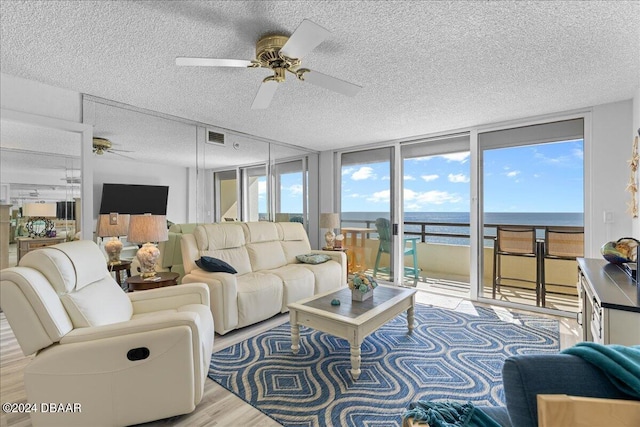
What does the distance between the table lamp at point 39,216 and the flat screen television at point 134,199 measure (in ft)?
1.35

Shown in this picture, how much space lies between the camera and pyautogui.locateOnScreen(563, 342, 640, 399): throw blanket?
578mm

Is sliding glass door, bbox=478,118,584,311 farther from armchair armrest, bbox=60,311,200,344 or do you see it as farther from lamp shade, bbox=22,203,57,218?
lamp shade, bbox=22,203,57,218

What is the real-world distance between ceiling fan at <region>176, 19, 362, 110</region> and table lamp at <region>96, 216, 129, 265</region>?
1871mm

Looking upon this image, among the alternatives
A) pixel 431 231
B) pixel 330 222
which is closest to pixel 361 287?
pixel 330 222

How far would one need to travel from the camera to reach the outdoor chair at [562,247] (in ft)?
11.3

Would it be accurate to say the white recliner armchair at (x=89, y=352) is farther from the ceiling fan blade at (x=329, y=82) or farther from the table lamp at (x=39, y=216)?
the ceiling fan blade at (x=329, y=82)

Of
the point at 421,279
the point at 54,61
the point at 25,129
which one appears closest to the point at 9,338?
the point at 25,129

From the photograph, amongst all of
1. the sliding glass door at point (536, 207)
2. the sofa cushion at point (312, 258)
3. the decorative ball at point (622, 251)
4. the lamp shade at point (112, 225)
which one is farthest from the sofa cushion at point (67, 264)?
the sliding glass door at point (536, 207)

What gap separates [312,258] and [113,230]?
90.9 inches

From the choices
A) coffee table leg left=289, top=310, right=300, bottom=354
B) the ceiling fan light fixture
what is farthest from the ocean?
the ceiling fan light fixture

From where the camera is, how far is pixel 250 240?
153 inches

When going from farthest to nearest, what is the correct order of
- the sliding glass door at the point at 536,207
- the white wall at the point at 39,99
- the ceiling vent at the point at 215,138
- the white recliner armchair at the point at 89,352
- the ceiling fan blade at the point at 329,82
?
the ceiling vent at the point at 215,138 < the sliding glass door at the point at 536,207 < the white wall at the point at 39,99 < the ceiling fan blade at the point at 329,82 < the white recliner armchair at the point at 89,352

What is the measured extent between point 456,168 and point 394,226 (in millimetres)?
1862

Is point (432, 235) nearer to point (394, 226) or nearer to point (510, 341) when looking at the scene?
point (394, 226)
